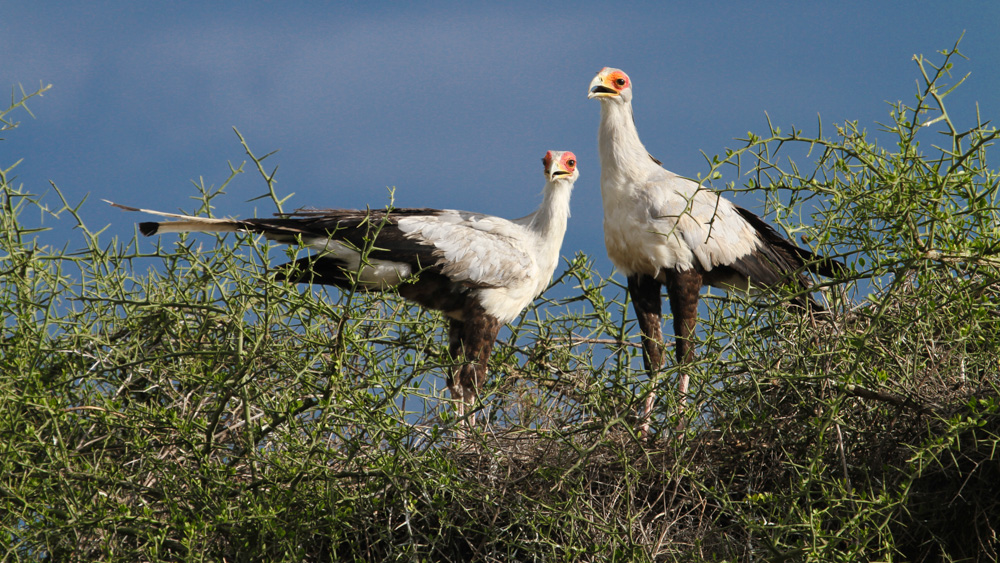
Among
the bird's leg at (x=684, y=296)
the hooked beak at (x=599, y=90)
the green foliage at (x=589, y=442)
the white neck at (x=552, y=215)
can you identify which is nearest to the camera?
the green foliage at (x=589, y=442)

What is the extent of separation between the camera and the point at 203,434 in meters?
3.35

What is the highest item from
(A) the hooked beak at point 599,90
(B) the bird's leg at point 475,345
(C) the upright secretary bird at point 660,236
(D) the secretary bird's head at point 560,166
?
(A) the hooked beak at point 599,90

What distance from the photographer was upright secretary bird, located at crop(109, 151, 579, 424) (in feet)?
15.0

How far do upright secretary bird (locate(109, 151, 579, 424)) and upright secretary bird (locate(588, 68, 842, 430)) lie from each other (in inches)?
19.5

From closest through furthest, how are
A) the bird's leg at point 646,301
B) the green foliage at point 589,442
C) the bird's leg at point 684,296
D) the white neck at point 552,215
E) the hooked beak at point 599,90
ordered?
the green foliage at point 589,442 → the bird's leg at point 684,296 → the bird's leg at point 646,301 → the white neck at point 552,215 → the hooked beak at point 599,90

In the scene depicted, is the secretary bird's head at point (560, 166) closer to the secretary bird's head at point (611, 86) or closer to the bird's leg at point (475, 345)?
the secretary bird's head at point (611, 86)

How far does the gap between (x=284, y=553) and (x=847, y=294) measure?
2.25m

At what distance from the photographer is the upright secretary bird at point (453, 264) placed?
4578mm

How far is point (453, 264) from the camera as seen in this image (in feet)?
15.7

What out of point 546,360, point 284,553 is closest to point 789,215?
point 546,360

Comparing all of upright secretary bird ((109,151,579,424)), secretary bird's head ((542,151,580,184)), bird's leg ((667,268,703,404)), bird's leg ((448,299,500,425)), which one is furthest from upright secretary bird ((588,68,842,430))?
bird's leg ((448,299,500,425))

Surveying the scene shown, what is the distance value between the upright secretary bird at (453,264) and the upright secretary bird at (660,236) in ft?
1.62

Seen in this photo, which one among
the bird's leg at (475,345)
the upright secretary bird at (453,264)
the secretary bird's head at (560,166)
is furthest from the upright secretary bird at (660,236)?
the bird's leg at (475,345)

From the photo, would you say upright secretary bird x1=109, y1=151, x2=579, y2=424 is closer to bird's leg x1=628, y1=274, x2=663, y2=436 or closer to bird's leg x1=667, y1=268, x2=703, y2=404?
bird's leg x1=628, y1=274, x2=663, y2=436
